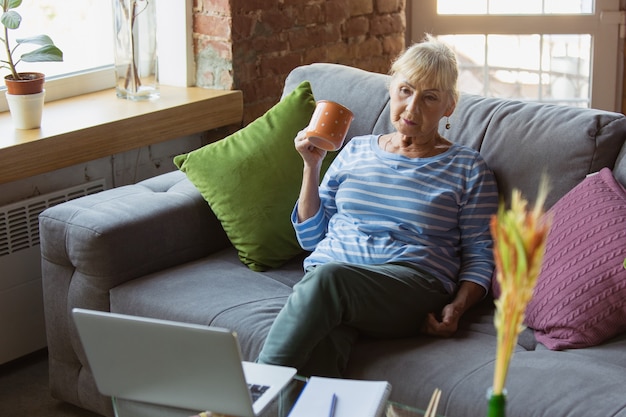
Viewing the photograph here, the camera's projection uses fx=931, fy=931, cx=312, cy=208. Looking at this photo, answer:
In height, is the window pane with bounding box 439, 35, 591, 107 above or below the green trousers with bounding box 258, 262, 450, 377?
above

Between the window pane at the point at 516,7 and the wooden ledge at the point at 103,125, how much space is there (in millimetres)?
1208

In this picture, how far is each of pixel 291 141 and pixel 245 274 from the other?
410 mm

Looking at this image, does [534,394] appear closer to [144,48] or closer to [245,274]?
[245,274]

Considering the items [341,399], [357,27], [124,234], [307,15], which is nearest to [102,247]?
[124,234]

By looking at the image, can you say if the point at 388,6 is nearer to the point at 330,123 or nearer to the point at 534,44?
the point at 534,44

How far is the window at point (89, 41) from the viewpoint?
3287 millimetres

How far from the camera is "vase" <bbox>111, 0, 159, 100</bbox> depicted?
10.5ft

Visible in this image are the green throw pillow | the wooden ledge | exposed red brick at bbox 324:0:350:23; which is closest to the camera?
the green throw pillow

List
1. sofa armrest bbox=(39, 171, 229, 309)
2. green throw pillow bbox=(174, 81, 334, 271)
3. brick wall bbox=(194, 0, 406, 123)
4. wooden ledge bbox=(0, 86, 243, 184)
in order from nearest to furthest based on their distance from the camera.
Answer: sofa armrest bbox=(39, 171, 229, 309), green throw pillow bbox=(174, 81, 334, 271), wooden ledge bbox=(0, 86, 243, 184), brick wall bbox=(194, 0, 406, 123)

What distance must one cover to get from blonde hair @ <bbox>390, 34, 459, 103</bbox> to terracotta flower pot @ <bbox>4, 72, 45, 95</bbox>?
1233 mm

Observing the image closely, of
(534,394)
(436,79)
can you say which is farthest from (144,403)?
(436,79)

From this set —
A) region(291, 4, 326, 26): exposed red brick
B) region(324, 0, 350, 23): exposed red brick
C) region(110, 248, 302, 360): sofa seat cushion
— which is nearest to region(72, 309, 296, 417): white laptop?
region(110, 248, 302, 360): sofa seat cushion

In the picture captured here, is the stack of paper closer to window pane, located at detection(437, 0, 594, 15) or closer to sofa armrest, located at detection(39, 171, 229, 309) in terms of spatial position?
sofa armrest, located at detection(39, 171, 229, 309)

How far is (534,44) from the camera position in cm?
400
